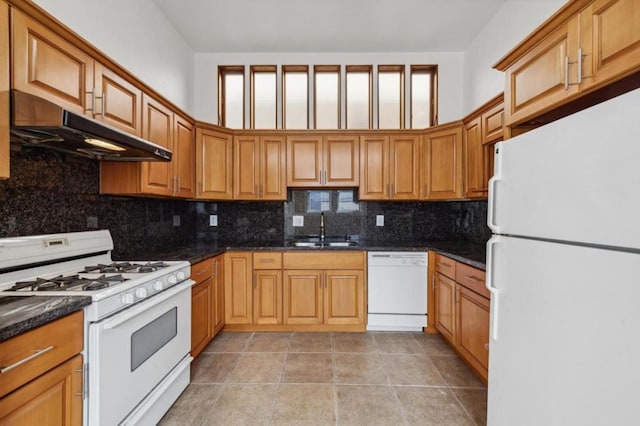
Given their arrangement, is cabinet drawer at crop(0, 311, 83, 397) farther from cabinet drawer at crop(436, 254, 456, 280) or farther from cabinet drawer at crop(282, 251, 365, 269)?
cabinet drawer at crop(436, 254, 456, 280)

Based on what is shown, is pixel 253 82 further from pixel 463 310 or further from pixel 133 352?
pixel 463 310

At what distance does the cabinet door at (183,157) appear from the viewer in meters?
2.58

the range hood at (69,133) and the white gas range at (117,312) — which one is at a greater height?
the range hood at (69,133)

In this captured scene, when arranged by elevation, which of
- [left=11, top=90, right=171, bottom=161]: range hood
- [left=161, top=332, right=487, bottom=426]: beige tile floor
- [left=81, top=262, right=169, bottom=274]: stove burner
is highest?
[left=11, top=90, right=171, bottom=161]: range hood

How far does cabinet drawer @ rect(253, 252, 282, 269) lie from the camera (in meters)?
2.94

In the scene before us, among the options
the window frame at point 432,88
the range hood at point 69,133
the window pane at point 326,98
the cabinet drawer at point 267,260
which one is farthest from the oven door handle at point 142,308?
the window frame at point 432,88

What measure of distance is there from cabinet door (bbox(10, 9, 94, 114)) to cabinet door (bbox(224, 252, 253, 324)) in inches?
68.5

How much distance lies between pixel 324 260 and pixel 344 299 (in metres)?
0.44

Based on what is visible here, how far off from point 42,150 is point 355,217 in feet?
9.05

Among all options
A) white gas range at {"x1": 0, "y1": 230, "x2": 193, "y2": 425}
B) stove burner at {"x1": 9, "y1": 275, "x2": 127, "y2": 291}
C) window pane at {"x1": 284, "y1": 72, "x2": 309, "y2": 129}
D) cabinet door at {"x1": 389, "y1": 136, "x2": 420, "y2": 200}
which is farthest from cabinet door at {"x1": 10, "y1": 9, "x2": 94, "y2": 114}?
cabinet door at {"x1": 389, "y1": 136, "x2": 420, "y2": 200}

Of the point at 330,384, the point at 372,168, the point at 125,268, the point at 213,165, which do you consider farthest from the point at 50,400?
the point at 372,168

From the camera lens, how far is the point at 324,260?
2.95m

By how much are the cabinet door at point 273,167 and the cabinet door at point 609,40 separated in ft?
8.14

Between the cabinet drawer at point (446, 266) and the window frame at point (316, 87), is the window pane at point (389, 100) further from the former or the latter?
the cabinet drawer at point (446, 266)
